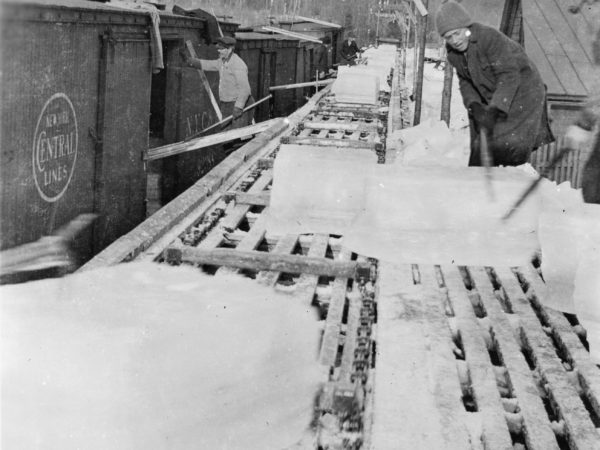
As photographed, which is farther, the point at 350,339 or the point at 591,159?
Answer: the point at 591,159

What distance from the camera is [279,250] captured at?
4371 millimetres

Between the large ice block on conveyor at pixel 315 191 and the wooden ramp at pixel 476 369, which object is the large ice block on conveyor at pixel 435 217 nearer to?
the wooden ramp at pixel 476 369

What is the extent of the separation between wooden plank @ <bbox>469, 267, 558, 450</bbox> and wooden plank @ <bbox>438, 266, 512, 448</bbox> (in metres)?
0.08

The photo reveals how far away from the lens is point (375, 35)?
56000 millimetres

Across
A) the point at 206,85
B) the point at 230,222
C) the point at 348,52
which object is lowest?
the point at 230,222

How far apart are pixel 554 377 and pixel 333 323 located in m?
0.95

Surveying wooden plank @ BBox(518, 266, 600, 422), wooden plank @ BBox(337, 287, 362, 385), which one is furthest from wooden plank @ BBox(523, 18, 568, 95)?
wooden plank @ BBox(337, 287, 362, 385)

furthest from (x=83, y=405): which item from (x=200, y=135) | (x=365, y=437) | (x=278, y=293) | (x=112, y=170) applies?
(x=200, y=135)

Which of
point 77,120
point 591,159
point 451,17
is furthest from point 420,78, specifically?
point 77,120

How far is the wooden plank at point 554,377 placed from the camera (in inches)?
97.4

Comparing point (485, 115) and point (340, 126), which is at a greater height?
point (485, 115)

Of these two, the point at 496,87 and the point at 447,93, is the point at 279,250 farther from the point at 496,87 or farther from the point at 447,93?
the point at 447,93

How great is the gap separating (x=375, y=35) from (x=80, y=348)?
55.8m

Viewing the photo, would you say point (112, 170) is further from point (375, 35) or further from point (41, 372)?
point (375, 35)
